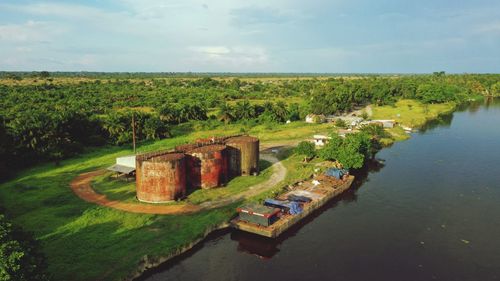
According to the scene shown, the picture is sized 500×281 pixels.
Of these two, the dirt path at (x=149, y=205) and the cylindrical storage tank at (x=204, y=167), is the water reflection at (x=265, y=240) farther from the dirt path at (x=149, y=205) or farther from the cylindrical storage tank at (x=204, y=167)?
the cylindrical storage tank at (x=204, y=167)

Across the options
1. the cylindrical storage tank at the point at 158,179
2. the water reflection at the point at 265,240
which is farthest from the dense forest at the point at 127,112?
the water reflection at the point at 265,240

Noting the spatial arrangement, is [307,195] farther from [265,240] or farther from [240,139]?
[240,139]

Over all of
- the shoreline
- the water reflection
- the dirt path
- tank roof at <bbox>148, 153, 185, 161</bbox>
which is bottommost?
the water reflection

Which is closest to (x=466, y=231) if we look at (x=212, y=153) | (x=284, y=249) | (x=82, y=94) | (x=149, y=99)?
(x=284, y=249)

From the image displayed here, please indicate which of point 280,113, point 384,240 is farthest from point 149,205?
point 280,113

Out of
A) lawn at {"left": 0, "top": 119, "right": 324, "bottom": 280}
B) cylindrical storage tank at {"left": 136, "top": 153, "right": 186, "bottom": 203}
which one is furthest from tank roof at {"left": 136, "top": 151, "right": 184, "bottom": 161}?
lawn at {"left": 0, "top": 119, "right": 324, "bottom": 280}

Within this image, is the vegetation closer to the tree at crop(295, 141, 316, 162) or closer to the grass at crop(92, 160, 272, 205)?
the tree at crop(295, 141, 316, 162)

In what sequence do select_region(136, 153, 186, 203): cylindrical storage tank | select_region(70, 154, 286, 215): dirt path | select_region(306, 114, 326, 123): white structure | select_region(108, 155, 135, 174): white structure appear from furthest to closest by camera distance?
select_region(306, 114, 326, 123): white structure, select_region(108, 155, 135, 174): white structure, select_region(136, 153, 186, 203): cylindrical storage tank, select_region(70, 154, 286, 215): dirt path
